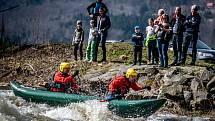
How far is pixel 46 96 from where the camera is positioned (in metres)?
17.2

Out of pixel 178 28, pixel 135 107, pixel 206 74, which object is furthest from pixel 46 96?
pixel 178 28

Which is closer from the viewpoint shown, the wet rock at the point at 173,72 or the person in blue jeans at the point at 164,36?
the wet rock at the point at 173,72

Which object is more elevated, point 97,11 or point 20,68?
point 97,11

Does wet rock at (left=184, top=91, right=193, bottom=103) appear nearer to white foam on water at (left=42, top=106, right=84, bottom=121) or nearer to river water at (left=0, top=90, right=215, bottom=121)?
river water at (left=0, top=90, right=215, bottom=121)

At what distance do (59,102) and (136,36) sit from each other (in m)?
5.18

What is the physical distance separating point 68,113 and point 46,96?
1.46 meters

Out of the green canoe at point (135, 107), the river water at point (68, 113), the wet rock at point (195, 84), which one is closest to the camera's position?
the river water at point (68, 113)

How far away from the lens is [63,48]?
2838 cm

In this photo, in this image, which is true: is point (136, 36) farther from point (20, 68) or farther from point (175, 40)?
point (20, 68)

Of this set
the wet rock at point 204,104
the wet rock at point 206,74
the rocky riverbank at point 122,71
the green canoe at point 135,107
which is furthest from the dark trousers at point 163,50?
the green canoe at point 135,107

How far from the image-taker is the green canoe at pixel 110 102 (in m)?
15.2

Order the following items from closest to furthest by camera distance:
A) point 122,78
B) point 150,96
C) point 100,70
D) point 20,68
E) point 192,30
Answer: point 122,78, point 150,96, point 192,30, point 100,70, point 20,68

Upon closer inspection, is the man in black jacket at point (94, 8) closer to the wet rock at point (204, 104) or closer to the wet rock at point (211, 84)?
the wet rock at point (211, 84)

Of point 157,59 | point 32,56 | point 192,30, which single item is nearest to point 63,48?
point 32,56
